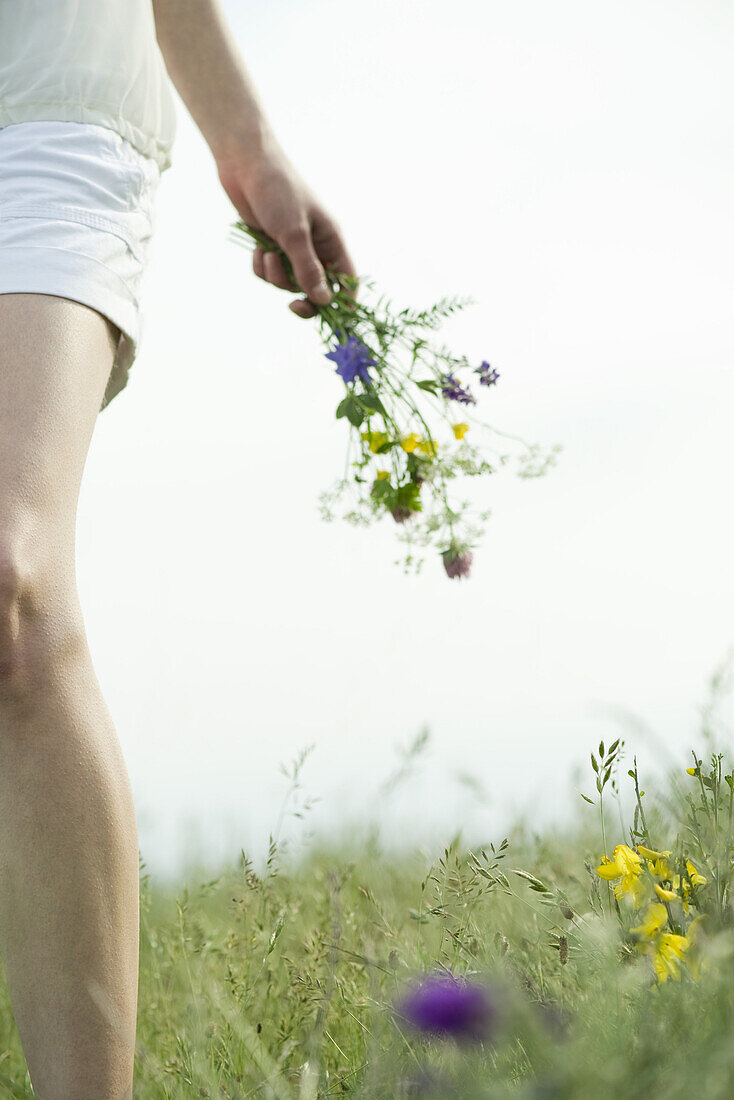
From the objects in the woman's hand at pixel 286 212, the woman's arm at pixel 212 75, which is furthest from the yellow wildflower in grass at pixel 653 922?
the woman's arm at pixel 212 75

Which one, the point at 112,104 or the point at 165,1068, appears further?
the point at 112,104

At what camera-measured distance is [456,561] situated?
1.76m

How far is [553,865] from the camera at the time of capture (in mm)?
1616

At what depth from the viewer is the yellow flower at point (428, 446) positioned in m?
1.82

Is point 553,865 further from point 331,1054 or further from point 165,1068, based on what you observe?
point 165,1068

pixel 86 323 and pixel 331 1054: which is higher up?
pixel 86 323

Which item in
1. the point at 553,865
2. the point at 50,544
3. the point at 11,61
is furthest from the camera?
the point at 553,865

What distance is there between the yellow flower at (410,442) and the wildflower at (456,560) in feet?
0.67

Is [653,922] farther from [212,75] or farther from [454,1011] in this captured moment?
[212,75]

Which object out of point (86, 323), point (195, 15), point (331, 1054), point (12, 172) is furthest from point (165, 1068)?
point (195, 15)

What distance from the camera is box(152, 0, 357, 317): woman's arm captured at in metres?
1.69

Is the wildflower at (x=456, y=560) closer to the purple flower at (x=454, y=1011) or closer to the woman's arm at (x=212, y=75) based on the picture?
the woman's arm at (x=212, y=75)

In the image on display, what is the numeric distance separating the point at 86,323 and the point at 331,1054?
3.30 ft

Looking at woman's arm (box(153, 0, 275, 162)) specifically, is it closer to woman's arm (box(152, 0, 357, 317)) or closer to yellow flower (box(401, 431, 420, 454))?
woman's arm (box(152, 0, 357, 317))
